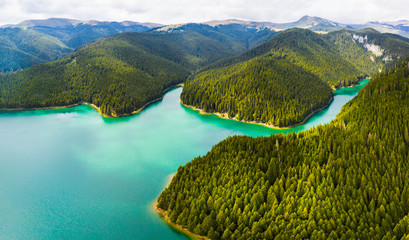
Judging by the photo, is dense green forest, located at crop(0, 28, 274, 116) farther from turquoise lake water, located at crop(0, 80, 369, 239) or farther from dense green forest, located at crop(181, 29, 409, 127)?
dense green forest, located at crop(181, 29, 409, 127)

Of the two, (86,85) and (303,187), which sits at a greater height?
(303,187)

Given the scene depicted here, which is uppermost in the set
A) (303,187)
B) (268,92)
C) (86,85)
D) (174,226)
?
(268,92)

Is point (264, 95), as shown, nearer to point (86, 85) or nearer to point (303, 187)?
point (303, 187)

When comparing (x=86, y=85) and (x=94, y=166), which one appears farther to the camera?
(x=86, y=85)

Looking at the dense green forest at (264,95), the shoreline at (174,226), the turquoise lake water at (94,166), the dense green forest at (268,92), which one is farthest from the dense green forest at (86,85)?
the shoreline at (174,226)

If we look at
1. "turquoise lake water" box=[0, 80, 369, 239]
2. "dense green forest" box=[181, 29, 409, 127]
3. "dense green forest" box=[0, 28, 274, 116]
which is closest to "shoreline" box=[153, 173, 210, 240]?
"turquoise lake water" box=[0, 80, 369, 239]

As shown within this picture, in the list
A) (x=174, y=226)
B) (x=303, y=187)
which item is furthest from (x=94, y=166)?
(x=303, y=187)
